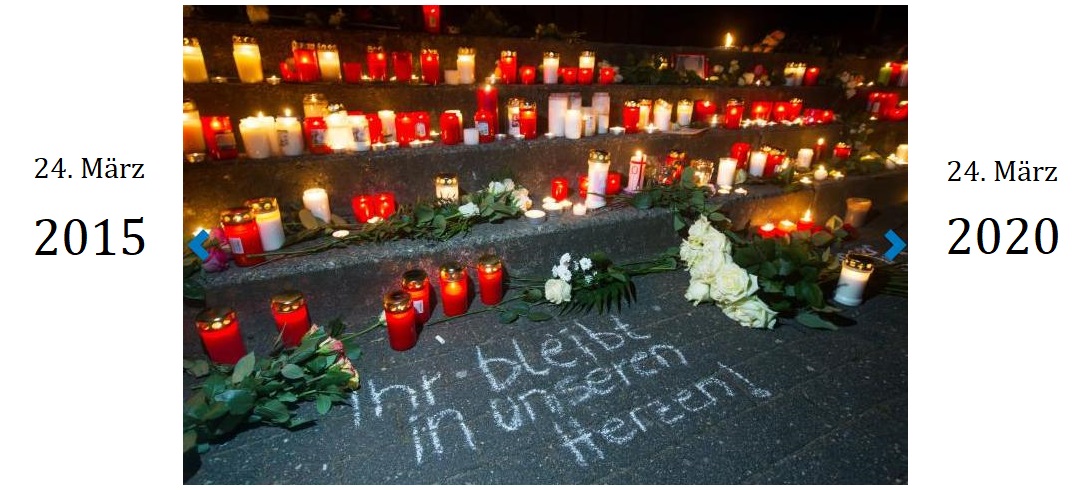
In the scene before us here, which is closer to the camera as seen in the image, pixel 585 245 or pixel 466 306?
pixel 466 306

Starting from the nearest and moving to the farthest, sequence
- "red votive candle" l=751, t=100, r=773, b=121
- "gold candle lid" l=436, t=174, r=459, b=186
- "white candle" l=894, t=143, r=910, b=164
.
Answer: "gold candle lid" l=436, t=174, r=459, b=186, "red votive candle" l=751, t=100, r=773, b=121, "white candle" l=894, t=143, r=910, b=164

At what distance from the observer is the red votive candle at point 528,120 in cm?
358

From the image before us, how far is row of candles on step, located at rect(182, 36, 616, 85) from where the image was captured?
301 cm

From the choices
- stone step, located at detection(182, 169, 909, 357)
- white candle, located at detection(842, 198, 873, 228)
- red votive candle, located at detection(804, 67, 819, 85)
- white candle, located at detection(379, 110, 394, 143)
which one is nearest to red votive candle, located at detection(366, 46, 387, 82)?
white candle, located at detection(379, 110, 394, 143)

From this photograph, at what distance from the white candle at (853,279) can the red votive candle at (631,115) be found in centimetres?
192

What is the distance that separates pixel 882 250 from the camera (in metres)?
A: 3.95

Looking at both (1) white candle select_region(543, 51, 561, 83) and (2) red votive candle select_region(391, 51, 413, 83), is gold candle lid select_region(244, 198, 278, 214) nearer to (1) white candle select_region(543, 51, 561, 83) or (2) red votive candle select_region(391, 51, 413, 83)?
(2) red votive candle select_region(391, 51, 413, 83)

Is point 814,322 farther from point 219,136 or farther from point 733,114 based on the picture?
point 219,136

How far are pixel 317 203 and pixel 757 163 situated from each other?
361cm

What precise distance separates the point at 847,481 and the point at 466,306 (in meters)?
1.99

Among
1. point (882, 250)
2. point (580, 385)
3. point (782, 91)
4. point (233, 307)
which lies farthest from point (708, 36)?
point (233, 307)

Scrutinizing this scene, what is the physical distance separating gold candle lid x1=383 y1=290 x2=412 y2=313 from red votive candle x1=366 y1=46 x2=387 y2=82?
6.27 ft

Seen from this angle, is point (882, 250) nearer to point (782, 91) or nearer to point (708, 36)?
point (782, 91)

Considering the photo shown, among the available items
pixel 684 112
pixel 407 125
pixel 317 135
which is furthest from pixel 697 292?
pixel 317 135
